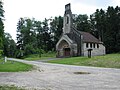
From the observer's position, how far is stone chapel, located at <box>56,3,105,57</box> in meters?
53.6

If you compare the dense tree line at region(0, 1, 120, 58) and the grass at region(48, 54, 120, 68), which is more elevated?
the dense tree line at region(0, 1, 120, 58)

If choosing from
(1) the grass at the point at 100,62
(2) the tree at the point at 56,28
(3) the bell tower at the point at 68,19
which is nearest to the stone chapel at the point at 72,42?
(3) the bell tower at the point at 68,19

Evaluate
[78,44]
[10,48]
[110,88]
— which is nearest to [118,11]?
[78,44]

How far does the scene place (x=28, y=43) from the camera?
8481cm

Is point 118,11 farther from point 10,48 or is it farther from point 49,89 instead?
point 49,89

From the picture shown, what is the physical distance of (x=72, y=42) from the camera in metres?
53.6

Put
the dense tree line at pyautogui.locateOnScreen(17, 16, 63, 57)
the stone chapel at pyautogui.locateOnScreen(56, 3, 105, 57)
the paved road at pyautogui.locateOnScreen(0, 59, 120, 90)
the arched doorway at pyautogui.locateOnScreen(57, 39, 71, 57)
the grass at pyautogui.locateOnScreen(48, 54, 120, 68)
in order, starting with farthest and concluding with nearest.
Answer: the dense tree line at pyautogui.locateOnScreen(17, 16, 63, 57)
the arched doorway at pyautogui.locateOnScreen(57, 39, 71, 57)
the stone chapel at pyautogui.locateOnScreen(56, 3, 105, 57)
the grass at pyautogui.locateOnScreen(48, 54, 120, 68)
the paved road at pyautogui.locateOnScreen(0, 59, 120, 90)

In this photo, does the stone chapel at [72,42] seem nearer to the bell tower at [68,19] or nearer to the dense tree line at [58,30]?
the bell tower at [68,19]

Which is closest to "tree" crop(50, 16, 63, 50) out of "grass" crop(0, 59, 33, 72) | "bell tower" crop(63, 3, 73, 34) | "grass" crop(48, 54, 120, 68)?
"bell tower" crop(63, 3, 73, 34)

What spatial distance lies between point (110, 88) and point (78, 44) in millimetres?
44323

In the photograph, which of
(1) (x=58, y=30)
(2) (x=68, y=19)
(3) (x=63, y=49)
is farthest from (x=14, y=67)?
(1) (x=58, y=30)

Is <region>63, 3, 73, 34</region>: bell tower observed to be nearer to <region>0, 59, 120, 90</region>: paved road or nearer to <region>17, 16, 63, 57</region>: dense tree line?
<region>17, 16, 63, 57</region>: dense tree line

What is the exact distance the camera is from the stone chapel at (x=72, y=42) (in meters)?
53.6

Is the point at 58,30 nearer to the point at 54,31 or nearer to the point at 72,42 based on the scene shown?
the point at 54,31
